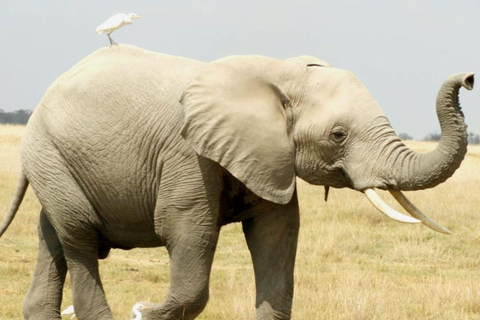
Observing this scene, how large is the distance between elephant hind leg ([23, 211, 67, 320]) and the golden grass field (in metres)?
0.92

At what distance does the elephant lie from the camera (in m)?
5.75

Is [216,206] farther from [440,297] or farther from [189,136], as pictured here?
[440,297]

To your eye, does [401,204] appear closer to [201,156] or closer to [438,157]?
[438,157]

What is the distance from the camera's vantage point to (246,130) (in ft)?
19.3

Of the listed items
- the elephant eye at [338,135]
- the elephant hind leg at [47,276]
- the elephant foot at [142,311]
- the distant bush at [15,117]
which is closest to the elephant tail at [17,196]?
the elephant hind leg at [47,276]

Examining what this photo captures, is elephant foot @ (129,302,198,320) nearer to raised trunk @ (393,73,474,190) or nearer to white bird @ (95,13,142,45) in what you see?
raised trunk @ (393,73,474,190)

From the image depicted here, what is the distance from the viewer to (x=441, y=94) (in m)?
5.40

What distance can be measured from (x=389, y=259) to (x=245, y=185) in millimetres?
6156

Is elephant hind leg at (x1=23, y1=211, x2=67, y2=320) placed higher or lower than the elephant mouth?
lower

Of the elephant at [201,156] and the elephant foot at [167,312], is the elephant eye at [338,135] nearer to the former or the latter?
the elephant at [201,156]

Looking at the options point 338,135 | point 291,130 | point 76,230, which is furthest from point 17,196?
point 338,135

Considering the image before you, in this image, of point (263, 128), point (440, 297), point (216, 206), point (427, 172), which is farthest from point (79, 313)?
point (440, 297)

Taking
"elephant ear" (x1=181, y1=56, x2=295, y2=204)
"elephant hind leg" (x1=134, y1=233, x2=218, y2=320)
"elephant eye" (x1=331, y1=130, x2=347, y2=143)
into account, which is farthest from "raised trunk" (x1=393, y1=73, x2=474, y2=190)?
"elephant hind leg" (x1=134, y1=233, x2=218, y2=320)

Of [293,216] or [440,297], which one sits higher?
[293,216]
